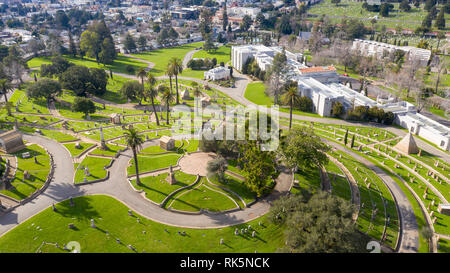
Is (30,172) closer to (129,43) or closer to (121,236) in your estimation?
(121,236)

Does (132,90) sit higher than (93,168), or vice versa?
(132,90)

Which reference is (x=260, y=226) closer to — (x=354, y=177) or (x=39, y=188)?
(x=354, y=177)

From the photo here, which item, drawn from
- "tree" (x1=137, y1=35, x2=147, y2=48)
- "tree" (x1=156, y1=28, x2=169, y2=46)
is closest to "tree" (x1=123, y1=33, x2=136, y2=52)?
"tree" (x1=137, y1=35, x2=147, y2=48)

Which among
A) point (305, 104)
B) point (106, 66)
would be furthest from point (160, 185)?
point (106, 66)

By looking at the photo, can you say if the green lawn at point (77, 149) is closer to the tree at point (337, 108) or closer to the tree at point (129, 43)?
the tree at point (337, 108)

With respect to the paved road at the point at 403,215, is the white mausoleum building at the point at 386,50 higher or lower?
higher

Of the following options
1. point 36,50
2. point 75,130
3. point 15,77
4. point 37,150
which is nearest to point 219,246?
point 37,150

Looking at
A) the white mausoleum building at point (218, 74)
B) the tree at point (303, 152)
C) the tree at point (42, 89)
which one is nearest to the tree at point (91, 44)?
the tree at point (42, 89)
